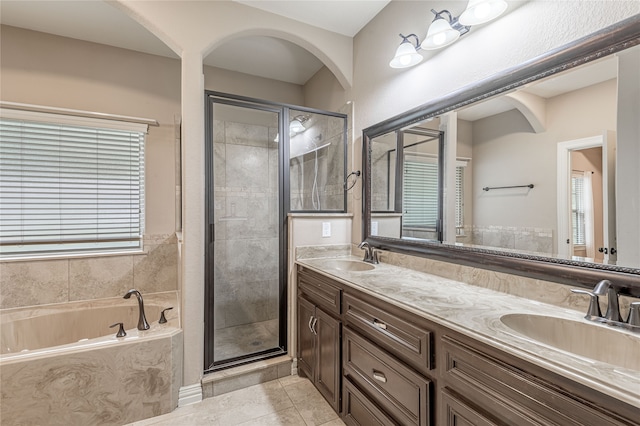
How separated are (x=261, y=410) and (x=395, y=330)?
125 cm

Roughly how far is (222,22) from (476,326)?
2.43 meters

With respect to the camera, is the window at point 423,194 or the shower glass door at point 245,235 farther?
the shower glass door at point 245,235

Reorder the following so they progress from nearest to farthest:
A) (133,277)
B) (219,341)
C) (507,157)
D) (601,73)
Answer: (601,73), (507,157), (219,341), (133,277)

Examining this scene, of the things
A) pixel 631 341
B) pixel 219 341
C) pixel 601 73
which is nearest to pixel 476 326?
pixel 631 341

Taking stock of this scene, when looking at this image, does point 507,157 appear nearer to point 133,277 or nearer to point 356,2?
point 356,2

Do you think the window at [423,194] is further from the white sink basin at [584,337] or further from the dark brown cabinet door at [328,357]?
the dark brown cabinet door at [328,357]

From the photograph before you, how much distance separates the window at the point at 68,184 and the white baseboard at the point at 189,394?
4.95ft

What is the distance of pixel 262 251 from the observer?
2406 mm

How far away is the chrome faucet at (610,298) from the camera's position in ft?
3.14

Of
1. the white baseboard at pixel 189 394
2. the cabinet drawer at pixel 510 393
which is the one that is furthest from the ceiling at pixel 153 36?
the white baseboard at pixel 189 394

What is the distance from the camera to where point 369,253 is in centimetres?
221

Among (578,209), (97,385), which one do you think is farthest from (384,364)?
(97,385)

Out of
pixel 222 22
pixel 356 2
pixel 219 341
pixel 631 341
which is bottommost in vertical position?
pixel 219 341

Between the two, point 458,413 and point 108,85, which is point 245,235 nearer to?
point 458,413
